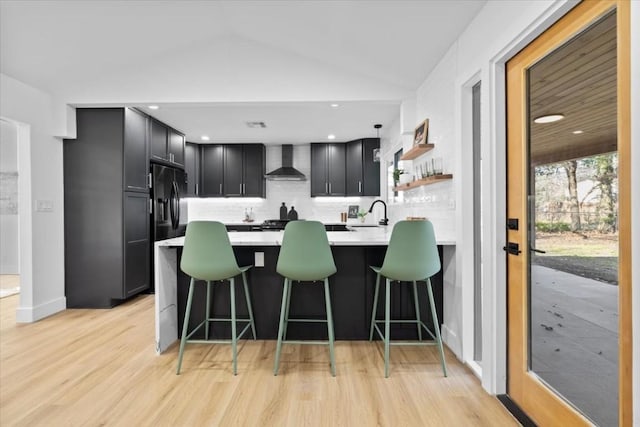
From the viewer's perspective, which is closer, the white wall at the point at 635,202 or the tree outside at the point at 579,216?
the white wall at the point at 635,202

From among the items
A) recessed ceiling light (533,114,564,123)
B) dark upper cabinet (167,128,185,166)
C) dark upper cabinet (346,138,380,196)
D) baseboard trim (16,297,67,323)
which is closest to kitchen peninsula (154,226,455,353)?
recessed ceiling light (533,114,564,123)

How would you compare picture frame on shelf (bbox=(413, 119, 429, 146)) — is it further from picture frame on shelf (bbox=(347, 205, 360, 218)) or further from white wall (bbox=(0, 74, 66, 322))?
white wall (bbox=(0, 74, 66, 322))

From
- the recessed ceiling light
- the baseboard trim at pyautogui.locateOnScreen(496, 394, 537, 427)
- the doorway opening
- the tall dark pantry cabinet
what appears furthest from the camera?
the doorway opening

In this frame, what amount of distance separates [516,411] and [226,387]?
1.68 metres

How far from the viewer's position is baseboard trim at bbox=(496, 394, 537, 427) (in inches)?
68.0

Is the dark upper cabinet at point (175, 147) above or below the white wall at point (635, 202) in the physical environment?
above

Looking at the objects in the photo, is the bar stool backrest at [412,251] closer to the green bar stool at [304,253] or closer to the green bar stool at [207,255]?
the green bar stool at [304,253]

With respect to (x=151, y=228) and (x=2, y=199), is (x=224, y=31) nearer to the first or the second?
(x=151, y=228)

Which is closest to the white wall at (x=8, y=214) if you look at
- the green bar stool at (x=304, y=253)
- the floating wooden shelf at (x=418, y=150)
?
the green bar stool at (x=304, y=253)

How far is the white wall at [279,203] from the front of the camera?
647 centimetres

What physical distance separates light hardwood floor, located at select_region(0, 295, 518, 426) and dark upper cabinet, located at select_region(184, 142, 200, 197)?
3.39m

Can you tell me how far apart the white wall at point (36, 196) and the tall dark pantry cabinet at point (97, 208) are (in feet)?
0.46

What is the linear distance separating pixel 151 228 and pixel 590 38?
4502 millimetres

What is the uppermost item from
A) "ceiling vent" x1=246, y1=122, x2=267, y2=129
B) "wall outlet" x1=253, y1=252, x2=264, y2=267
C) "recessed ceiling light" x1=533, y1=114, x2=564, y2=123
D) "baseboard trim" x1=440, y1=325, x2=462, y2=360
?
"ceiling vent" x1=246, y1=122, x2=267, y2=129
